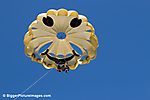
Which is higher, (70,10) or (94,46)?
(70,10)

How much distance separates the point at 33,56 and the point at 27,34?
2.89m

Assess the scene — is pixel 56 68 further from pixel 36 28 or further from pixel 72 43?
pixel 36 28

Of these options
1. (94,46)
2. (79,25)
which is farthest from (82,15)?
(94,46)

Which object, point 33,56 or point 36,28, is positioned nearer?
point 36,28

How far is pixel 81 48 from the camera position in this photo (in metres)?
31.4

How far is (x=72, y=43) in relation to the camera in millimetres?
31109

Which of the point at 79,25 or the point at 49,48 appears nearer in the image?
the point at 79,25

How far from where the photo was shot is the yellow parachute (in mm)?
28750

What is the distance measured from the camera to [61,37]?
99.9ft

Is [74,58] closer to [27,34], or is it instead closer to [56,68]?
[56,68]

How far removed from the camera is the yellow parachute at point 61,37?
28750mm

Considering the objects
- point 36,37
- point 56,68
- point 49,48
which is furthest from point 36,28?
point 56,68

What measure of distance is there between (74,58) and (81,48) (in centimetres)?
154

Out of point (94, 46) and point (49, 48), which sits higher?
point (49, 48)
